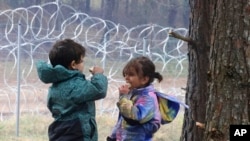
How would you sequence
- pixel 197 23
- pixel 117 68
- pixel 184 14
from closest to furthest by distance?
pixel 197 23, pixel 117 68, pixel 184 14

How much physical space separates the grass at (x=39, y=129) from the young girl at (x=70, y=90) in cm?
423

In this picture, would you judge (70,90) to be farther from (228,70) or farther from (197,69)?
(228,70)

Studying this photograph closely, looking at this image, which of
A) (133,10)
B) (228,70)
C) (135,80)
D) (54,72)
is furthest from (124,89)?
(133,10)

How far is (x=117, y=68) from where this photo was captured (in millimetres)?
9547

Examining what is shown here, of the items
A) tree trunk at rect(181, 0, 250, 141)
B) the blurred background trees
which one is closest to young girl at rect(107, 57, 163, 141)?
tree trunk at rect(181, 0, 250, 141)

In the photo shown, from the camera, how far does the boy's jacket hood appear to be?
350 cm

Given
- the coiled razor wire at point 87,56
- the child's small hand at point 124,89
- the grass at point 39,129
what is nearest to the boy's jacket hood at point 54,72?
the child's small hand at point 124,89

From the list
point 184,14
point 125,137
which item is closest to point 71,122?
point 125,137

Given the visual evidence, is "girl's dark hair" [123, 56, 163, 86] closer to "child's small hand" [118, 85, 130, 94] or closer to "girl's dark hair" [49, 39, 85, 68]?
"child's small hand" [118, 85, 130, 94]

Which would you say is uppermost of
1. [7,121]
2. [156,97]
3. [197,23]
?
[197,23]

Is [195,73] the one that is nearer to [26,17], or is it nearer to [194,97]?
[194,97]

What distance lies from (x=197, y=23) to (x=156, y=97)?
2.83 ft

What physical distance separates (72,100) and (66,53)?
0.25m

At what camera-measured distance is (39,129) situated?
809cm
